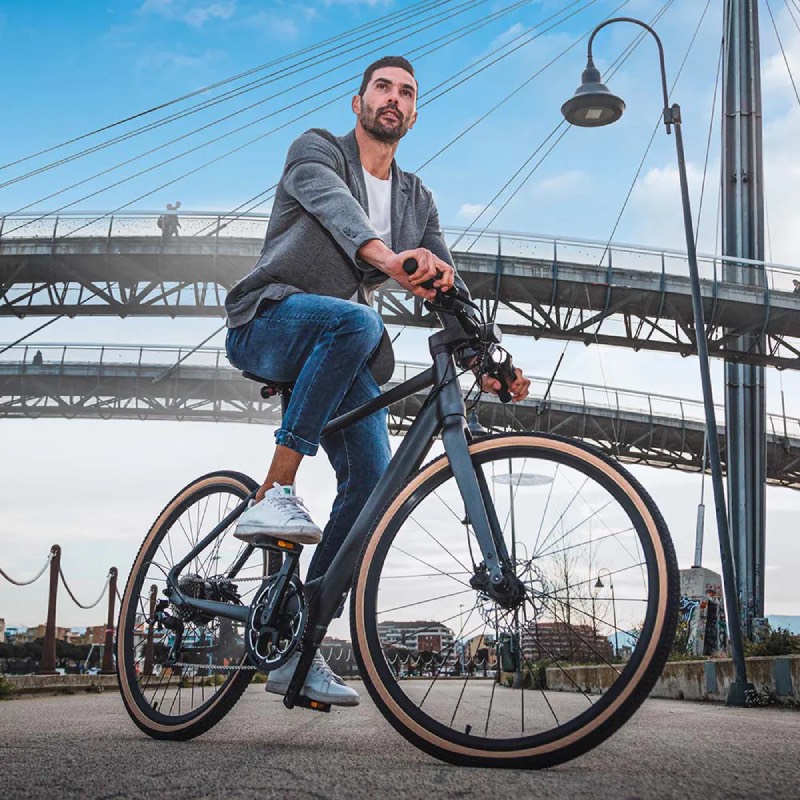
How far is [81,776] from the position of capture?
2146 millimetres

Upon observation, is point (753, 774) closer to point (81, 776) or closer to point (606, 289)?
point (81, 776)

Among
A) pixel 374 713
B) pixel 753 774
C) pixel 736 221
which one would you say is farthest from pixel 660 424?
pixel 753 774

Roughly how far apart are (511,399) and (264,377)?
838mm

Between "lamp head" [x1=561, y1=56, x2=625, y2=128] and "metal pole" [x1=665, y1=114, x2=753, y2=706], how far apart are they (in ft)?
7.70

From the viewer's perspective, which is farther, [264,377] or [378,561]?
[264,377]

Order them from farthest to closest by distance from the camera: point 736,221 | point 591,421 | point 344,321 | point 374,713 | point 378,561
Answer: point 591,421
point 736,221
point 374,713
point 344,321
point 378,561

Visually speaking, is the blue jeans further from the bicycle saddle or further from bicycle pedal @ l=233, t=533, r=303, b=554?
bicycle pedal @ l=233, t=533, r=303, b=554

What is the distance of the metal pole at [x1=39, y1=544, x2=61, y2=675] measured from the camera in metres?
10.7

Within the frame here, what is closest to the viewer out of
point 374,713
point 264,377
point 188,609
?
point 264,377

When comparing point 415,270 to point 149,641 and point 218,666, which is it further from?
point 149,641

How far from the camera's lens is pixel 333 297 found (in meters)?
3.05

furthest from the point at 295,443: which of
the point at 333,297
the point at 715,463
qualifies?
the point at 715,463

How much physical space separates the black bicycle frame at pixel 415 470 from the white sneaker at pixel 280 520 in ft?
0.42

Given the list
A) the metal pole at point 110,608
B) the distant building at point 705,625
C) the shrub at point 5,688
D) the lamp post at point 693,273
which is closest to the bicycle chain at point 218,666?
the shrub at point 5,688
